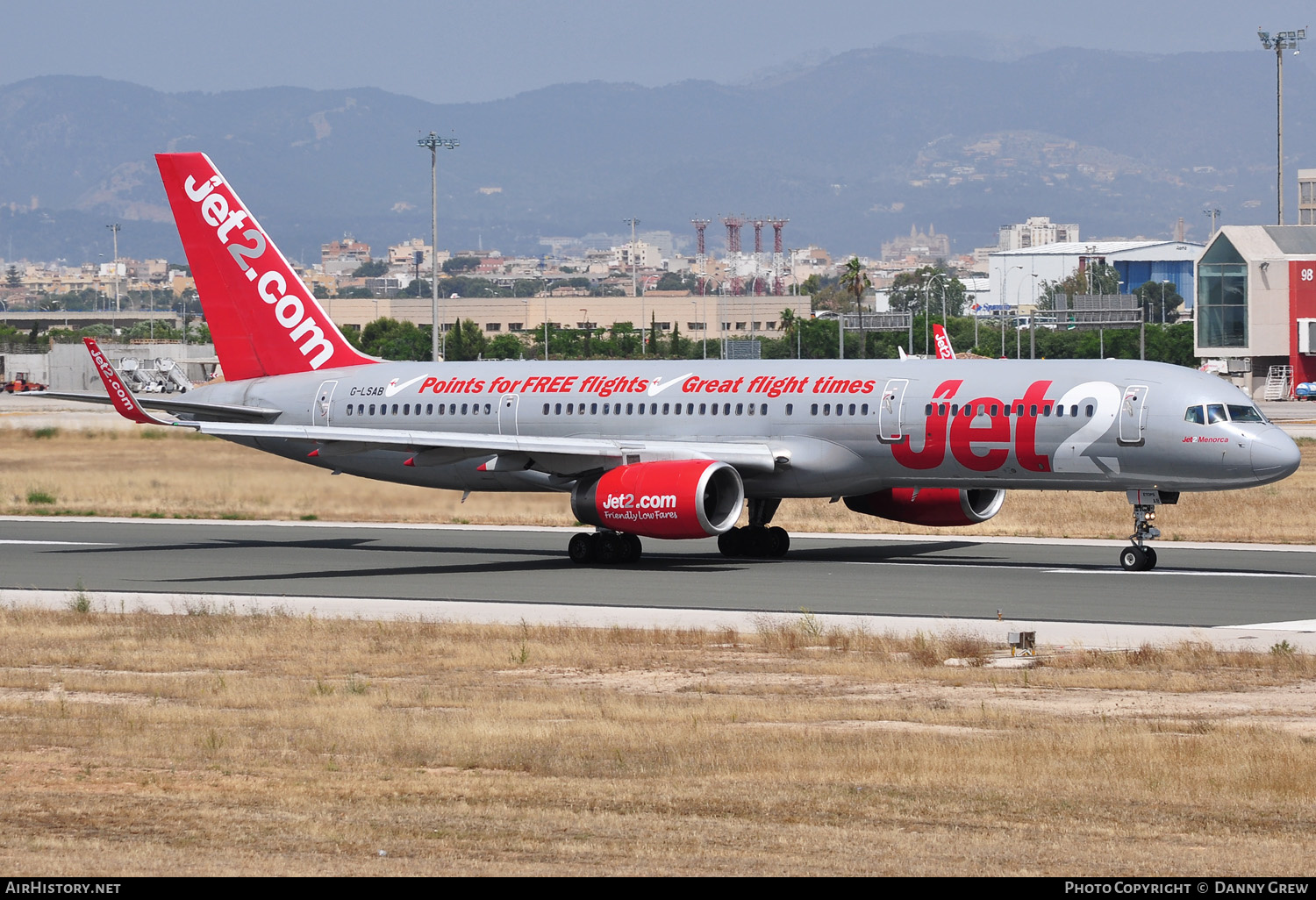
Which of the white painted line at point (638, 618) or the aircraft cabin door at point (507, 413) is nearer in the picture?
the white painted line at point (638, 618)

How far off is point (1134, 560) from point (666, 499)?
8952 millimetres

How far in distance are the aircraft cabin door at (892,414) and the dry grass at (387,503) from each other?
31.1 ft

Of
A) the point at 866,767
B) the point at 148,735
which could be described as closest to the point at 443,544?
the point at 148,735

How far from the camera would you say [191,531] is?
149ft

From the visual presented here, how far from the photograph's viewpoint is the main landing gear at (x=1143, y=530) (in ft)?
111

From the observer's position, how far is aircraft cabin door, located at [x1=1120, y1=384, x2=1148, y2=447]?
1303 inches

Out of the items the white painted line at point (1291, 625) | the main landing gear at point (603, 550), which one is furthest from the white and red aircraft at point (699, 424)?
the white painted line at point (1291, 625)

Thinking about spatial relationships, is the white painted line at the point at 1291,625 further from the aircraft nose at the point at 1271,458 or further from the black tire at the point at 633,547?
the black tire at the point at 633,547

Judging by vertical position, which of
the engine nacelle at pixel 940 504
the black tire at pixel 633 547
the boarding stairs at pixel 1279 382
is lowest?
the black tire at pixel 633 547

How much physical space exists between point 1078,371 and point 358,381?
17.2 meters

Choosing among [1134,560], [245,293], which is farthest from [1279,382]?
[1134,560]

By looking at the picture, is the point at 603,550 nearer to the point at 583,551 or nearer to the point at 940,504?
the point at 583,551

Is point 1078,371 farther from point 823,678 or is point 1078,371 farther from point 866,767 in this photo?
point 866,767

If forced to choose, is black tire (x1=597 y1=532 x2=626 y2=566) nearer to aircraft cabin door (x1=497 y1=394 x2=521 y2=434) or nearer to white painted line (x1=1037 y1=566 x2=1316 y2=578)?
aircraft cabin door (x1=497 y1=394 x2=521 y2=434)
